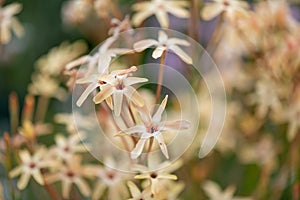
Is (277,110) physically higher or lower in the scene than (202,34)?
lower

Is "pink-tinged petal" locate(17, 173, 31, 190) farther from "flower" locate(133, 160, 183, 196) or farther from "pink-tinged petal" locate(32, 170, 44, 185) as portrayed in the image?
"flower" locate(133, 160, 183, 196)

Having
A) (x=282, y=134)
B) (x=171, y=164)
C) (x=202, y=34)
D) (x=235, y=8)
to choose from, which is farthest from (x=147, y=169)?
(x=202, y=34)

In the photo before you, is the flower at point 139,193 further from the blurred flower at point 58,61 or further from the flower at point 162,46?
the blurred flower at point 58,61

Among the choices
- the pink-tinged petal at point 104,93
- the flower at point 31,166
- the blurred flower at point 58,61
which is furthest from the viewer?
the blurred flower at point 58,61

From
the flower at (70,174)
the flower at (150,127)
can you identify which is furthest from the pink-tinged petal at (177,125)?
the flower at (70,174)

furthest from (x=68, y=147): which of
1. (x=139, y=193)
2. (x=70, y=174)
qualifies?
(x=139, y=193)

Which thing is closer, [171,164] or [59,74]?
[171,164]

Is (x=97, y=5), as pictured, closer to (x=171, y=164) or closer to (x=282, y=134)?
(x=171, y=164)
